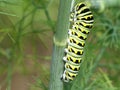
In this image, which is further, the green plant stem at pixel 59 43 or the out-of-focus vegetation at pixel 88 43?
the out-of-focus vegetation at pixel 88 43

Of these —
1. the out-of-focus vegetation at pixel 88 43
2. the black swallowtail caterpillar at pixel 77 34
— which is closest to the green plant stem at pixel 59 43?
the black swallowtail caterpillar at pixel 77 34

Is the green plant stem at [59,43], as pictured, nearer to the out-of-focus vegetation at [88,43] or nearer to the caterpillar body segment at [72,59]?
the caterpillar body segment at [72,59]

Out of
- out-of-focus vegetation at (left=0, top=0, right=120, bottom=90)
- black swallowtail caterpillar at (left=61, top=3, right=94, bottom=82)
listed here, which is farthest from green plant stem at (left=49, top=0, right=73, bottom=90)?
out-of-focus vegetation at (left=0, top=0, right=120, bottom=90)

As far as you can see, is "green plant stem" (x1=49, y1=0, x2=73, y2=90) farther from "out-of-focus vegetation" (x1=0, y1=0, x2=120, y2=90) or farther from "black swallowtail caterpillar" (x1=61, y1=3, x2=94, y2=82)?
"out-of-focus vegetation" (x1=0, y1=0, x2=120, y2=90)

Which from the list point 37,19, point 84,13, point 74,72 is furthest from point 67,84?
point 37,19

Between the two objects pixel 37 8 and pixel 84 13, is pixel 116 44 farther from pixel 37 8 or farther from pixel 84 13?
pixel 84 13

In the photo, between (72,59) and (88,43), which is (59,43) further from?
(88,43)

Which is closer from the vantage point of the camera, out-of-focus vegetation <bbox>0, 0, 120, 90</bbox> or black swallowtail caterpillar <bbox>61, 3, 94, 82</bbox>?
black swallowtail caterpillar <bbox>61, 3, 94, 82</bbox>
